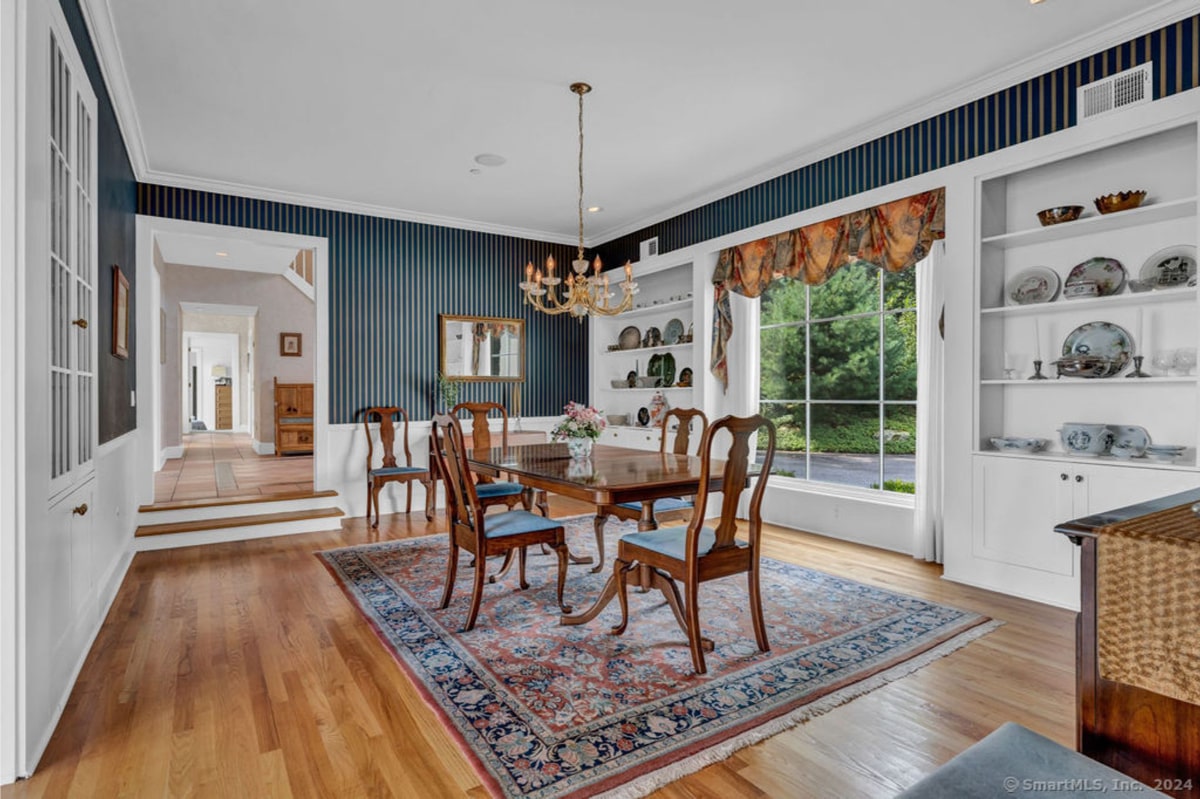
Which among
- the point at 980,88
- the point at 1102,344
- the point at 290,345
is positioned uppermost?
the point at 980,88

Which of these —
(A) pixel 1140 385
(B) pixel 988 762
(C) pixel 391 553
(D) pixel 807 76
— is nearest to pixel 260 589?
(C) pixel 391 553

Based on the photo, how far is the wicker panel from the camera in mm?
990

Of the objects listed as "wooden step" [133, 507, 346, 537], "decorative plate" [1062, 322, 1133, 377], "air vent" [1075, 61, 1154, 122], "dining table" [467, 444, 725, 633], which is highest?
"air vent" [1075, 61, 1154, 122]

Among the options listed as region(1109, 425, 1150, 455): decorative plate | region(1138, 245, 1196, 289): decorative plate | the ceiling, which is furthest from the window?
region(1138, 245, 1196, 289): decorative plate

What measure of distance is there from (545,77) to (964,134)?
2415 mm

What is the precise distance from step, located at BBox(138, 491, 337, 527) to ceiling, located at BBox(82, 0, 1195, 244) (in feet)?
8.36

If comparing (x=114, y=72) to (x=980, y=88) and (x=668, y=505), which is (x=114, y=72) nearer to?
(x=668, y=505)

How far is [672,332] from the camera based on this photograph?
6234 mm

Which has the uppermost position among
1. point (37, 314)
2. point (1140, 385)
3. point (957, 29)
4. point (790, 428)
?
point (957, 29)

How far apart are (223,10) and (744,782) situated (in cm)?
366

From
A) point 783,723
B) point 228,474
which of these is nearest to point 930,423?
point 783,723

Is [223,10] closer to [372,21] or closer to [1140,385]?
[372,21]

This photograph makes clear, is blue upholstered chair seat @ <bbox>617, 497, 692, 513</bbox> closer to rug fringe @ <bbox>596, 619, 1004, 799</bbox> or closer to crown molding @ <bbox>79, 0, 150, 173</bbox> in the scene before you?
rug fringe @ <bbox>596, 619, 1004, 799</bbox>

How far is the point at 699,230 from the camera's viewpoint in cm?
565
